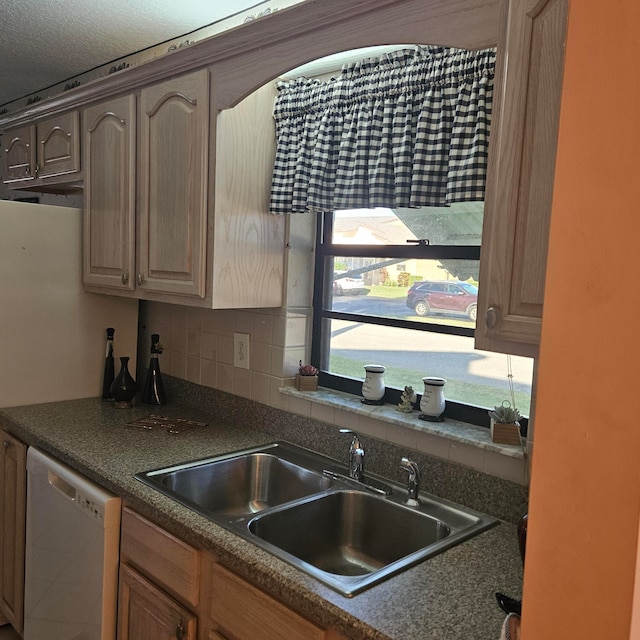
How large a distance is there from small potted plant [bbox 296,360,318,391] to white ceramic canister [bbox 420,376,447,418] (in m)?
0.48

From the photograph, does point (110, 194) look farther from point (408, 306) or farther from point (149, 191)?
point (408, 306)

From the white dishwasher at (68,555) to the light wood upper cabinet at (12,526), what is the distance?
102 mm

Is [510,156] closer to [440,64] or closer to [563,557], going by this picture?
[440,64]

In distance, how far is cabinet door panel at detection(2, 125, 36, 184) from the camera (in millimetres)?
2992

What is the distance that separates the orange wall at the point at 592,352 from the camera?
39 cm

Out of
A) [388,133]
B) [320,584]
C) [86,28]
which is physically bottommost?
[320,584]

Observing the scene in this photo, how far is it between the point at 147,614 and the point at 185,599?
19cm

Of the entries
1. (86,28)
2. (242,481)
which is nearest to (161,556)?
(242,481)

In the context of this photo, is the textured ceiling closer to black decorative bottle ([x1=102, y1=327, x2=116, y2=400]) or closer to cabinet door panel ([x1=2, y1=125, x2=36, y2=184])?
cabinet door panel ([x1=2, y1=125, x2=36, y2=184])

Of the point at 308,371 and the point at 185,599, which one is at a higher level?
the point at 308,371

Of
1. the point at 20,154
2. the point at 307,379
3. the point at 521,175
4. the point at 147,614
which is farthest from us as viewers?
the point at 20,154

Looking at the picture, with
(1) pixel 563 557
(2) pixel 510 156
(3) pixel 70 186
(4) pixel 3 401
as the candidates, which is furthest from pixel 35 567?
(1) pixel 563 557

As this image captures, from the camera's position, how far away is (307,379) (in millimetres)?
2211

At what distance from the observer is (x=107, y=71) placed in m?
3.24
